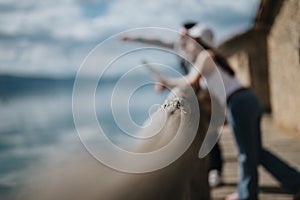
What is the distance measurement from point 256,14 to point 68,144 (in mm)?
12076

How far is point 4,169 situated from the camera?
2.04 meters

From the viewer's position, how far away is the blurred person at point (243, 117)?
4047 millimetres

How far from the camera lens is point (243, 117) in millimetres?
4359

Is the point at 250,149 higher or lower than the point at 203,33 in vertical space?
lower

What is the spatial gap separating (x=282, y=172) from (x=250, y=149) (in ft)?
1.31

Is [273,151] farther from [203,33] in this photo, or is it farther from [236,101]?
[203,33]

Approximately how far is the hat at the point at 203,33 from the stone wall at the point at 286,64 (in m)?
5.19

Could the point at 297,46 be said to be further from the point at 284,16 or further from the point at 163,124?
the point at 163,124

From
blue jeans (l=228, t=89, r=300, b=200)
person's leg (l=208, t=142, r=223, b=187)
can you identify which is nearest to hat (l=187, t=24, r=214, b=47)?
blue jeans (l=228, t=89, r=300, b=200)

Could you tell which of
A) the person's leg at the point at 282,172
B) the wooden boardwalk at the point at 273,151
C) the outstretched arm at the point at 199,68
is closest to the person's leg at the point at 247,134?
the person's leg at the point at 282,172

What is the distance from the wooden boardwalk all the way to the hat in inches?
67.1

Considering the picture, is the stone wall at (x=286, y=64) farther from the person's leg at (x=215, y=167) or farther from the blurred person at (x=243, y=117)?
the blurred person at (x=243, y=117)

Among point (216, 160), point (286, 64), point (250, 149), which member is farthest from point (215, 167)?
point (286, 64)

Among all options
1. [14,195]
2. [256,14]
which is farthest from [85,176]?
[256,14]
